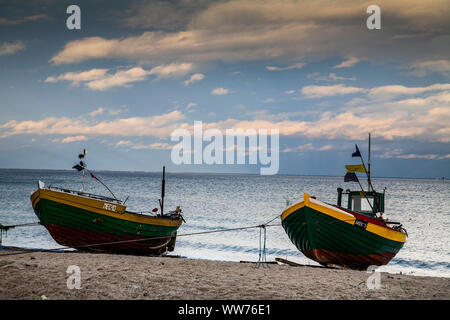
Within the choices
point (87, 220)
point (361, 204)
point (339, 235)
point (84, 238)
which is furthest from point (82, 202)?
point (361, 204)

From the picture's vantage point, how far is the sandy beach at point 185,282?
9.05 metres

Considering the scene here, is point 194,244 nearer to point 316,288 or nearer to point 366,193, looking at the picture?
point 366,193

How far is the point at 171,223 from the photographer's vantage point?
19.9m

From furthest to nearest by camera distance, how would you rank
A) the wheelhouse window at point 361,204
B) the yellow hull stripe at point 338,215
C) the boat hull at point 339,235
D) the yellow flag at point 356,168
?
the wheelhouse window at point 361,204, the yellow flag at point 356,168, the boat hull at point 339,235, the yellow hull stripe at point 338,215

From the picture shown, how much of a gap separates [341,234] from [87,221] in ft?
38.3

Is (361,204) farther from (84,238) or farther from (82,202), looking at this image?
(84,238)

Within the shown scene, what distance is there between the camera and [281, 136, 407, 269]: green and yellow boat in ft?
48.3

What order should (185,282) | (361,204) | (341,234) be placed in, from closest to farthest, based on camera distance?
(185,282), (341,234), (361,204)

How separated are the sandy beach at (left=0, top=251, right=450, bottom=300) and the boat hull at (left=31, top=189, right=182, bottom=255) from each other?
A: 11.2 ft

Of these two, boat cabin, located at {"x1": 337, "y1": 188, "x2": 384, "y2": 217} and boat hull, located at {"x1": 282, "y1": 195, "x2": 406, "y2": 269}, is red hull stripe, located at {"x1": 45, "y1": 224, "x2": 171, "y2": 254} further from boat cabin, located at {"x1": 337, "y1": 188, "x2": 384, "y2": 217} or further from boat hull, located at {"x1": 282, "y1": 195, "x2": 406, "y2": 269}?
boat cabin, located at {"x1": 337, "y1": 188, "x2": 384, "y2": 217}

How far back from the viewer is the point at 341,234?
15.0 metres

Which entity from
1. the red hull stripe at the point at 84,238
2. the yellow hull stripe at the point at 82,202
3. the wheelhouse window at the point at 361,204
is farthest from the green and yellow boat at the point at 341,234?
the red hull stripe at the point at 84,238

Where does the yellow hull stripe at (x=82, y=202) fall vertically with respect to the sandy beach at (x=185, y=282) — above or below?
above

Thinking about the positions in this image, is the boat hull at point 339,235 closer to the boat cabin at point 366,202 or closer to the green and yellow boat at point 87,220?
the boat cabin at point 366,202
